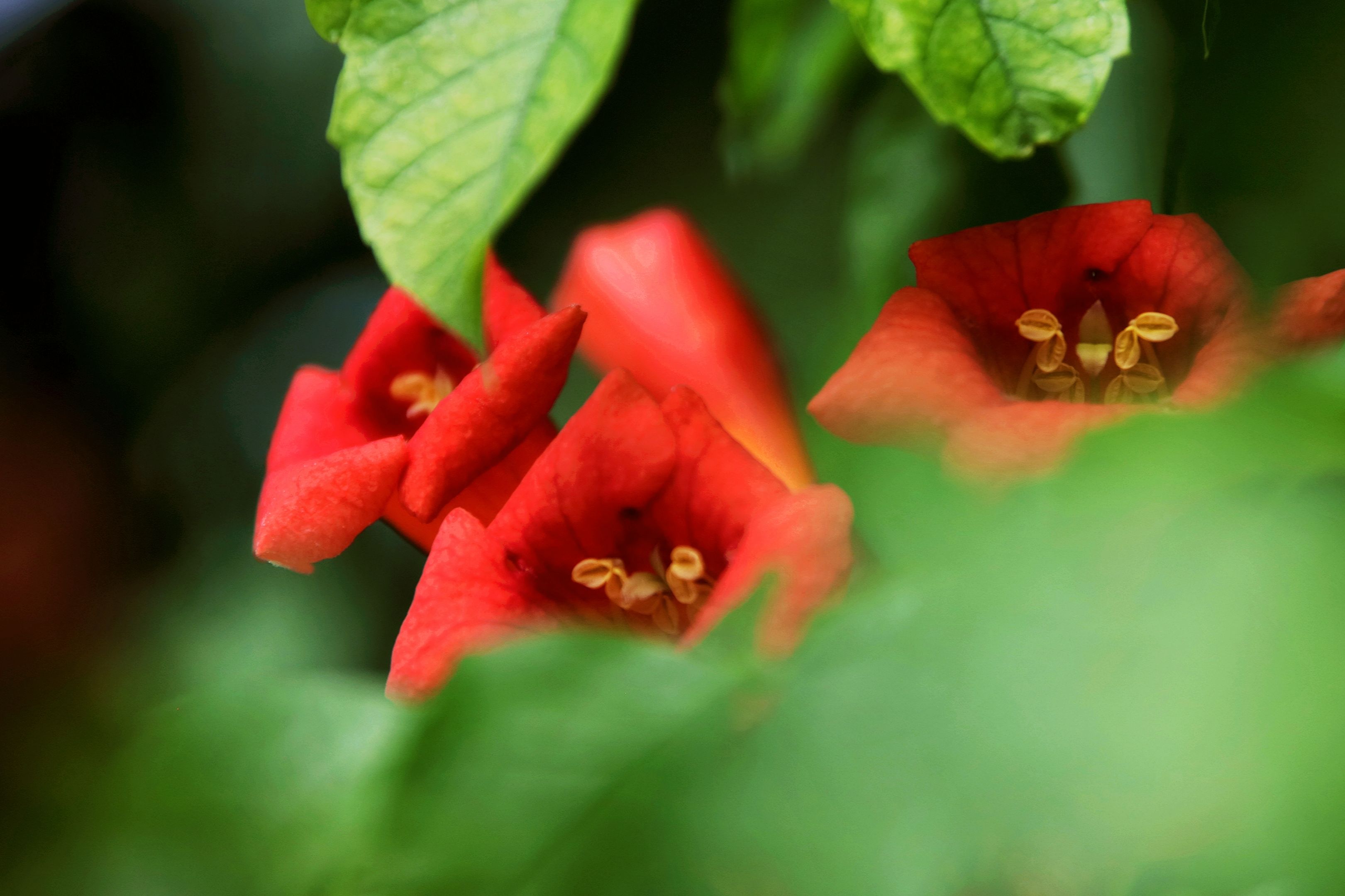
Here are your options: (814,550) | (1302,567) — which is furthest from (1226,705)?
(814,550)

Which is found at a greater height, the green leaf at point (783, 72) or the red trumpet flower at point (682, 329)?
the green leaf at point (783, 72)

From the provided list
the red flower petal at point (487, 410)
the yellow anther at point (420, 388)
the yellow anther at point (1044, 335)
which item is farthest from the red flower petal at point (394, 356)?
the yellow anther at point (1044, 335)

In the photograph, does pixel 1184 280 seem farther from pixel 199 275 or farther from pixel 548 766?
pixel 199 275

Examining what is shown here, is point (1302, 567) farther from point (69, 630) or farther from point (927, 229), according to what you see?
point (69, 630)

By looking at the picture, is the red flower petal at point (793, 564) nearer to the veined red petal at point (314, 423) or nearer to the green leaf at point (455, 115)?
the green leaf at point (455, 115)

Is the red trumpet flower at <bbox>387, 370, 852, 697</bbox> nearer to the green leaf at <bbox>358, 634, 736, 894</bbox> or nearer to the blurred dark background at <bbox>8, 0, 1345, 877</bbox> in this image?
the green leaf at <bbox>358, 634, 736, 894</bbox>

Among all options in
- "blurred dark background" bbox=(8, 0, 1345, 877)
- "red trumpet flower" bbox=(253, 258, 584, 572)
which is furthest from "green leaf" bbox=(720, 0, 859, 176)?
"red trumpet flower" bbox=(253, 258, 584, 572)
